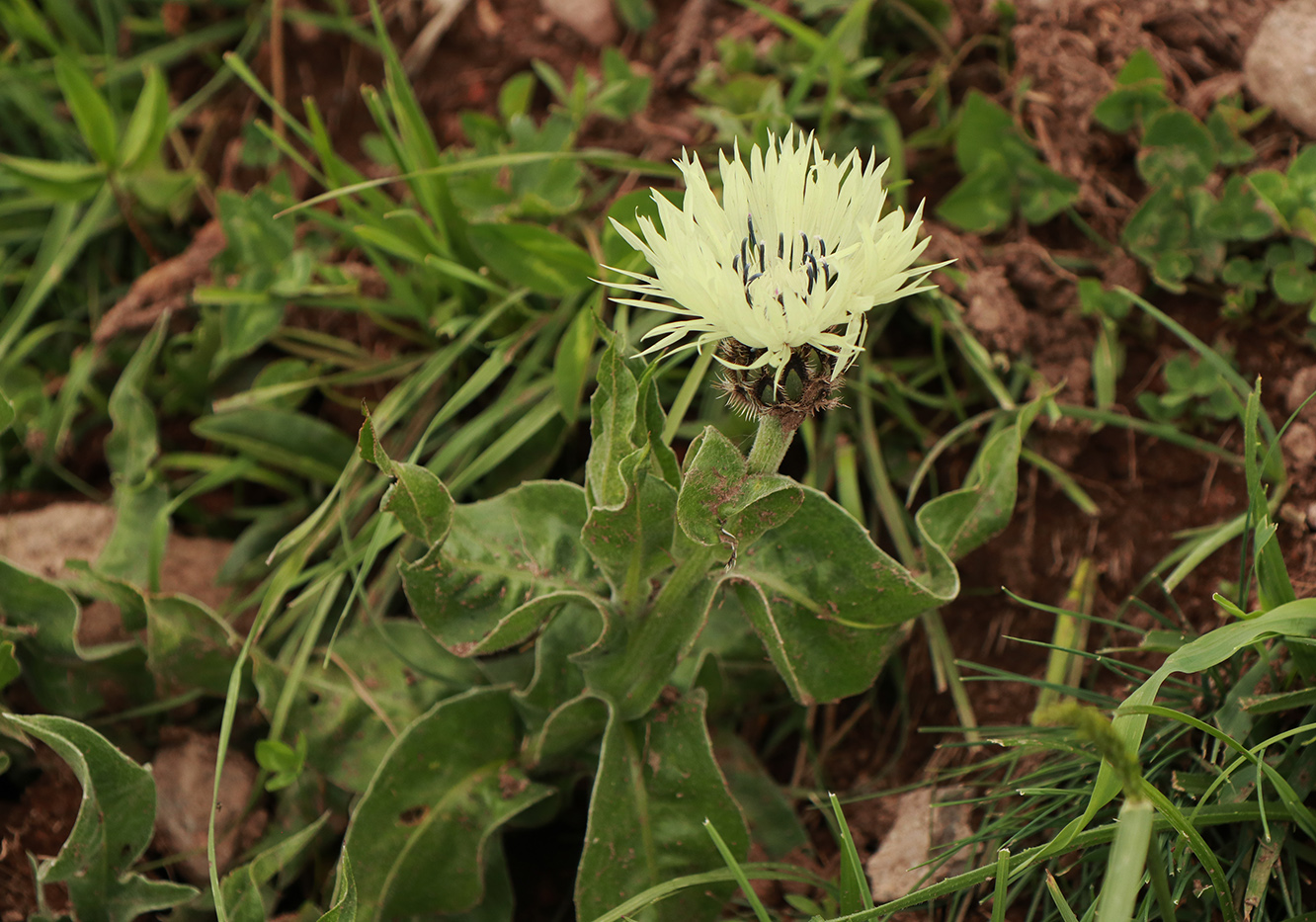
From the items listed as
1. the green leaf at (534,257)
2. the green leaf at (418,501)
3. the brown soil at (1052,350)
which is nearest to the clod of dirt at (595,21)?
the brown soil at (1052,350)

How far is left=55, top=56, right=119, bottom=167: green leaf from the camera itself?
217cm

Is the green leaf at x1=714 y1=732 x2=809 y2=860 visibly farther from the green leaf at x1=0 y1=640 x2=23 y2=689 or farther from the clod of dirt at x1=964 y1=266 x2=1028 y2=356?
the green leaf at x1=0 y1=640 x2=23 y2=689

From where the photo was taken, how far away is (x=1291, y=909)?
125 centimetres

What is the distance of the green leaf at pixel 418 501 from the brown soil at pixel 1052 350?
83 cm

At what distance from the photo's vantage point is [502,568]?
4.93 ft

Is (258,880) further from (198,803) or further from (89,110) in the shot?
(89,110)

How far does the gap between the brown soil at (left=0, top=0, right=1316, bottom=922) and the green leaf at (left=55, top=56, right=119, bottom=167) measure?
1.04 ft

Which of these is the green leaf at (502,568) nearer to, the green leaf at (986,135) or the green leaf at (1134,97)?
the green leaf at (986,135)

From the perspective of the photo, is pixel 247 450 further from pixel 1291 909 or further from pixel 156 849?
pixel 1291 909

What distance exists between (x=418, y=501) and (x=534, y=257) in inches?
25.5

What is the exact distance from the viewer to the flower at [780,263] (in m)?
1.08

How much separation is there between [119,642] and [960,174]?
1961 mm

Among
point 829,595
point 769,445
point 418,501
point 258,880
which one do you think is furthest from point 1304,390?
point 258,880

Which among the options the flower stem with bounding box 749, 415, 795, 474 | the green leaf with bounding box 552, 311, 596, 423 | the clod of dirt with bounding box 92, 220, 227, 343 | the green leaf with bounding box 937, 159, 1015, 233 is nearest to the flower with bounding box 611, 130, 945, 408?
the flower stem with bounding box 749, 415, 795, 474
